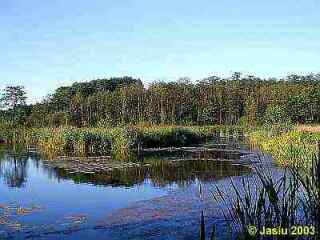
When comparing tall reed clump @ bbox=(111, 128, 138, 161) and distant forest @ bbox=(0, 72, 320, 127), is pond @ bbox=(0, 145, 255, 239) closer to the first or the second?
tall reed clump @ bbox=(111, 128, 138, 161)

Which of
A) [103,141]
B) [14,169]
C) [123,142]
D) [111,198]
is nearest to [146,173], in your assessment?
[111,198]

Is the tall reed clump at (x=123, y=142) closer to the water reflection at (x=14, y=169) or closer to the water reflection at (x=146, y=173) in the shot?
the water reflection at (x=146, y=173)

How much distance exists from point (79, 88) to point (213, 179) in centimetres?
6413

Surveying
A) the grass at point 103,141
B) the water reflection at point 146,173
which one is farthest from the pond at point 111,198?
the grass at point 103,141

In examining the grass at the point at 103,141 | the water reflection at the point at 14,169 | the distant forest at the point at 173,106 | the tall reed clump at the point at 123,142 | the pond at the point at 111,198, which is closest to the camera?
the pond at the point at 111,198

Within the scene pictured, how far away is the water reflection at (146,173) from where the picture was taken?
48.9 feet

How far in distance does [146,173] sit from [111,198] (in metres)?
4.40

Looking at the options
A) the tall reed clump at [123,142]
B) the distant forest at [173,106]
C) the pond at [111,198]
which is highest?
the distant forest at [173,106]

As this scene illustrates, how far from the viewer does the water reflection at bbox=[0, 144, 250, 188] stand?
1490cm

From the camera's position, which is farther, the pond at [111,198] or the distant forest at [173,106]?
the distant forest at [173,106]

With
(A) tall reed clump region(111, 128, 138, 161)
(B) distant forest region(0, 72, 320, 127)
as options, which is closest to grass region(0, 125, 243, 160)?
(A) tall reed clump region(111, 128, 138, 161)

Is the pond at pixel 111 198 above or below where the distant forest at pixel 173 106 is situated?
below

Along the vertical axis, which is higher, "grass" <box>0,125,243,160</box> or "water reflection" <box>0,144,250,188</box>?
"grass" <box>0,125,243,160</box>

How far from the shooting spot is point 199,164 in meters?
18.9
